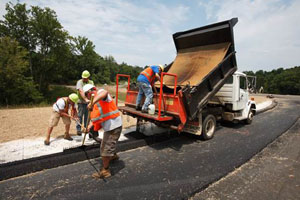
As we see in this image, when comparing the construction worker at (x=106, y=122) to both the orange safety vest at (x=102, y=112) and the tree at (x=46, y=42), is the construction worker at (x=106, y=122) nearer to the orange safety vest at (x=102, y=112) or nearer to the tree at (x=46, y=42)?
the orange safety vest at (x=102, y=112)

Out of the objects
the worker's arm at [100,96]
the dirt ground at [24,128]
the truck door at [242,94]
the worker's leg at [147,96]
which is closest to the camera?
the worker's arm at [100,96]

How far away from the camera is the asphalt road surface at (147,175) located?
246 cm

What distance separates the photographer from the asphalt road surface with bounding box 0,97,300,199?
246 centimetres

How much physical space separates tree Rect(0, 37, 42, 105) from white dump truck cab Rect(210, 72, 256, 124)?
55.7 feet

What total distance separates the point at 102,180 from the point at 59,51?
22753 mm

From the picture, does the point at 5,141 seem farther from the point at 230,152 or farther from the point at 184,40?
the point at 184,40

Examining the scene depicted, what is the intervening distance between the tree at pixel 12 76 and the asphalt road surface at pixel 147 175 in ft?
52.6

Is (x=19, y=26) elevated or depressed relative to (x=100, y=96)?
elevated

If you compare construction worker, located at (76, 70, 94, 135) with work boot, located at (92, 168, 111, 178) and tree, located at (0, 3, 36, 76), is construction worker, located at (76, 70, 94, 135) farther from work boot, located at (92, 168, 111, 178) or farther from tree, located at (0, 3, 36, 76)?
tree, located at (0, 3, 36, 76)

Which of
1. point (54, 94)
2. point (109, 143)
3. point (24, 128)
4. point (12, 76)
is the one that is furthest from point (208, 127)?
point (54, 94)

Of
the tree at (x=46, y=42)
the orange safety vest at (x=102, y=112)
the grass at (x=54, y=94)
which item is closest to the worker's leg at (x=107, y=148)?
the orange safety vest at (x=102, y=112)

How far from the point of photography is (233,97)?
19.0ft

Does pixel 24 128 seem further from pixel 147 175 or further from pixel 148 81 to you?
pixel 147 175

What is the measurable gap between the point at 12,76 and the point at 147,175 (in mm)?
17315
